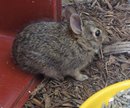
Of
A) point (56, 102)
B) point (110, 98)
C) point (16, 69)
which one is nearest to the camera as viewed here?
point (110, 98)

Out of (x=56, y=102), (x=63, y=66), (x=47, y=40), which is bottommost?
(x=56, y=102)

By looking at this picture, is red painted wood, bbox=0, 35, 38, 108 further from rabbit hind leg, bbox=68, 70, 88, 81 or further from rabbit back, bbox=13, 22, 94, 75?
rabbit hind leg, bbox=68, 70, 88, 81

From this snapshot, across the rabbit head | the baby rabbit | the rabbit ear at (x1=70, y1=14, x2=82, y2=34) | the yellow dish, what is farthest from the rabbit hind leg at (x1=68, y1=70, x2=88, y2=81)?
the yellow dish

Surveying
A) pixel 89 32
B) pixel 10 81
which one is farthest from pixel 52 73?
pixel 89 32

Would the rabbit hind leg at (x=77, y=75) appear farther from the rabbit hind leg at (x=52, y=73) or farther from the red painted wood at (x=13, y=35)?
the red painted wood at (x=13, y=35)

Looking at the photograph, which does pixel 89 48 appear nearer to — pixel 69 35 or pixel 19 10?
pixel 69 35

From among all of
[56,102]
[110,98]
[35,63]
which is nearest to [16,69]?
[35,63]
